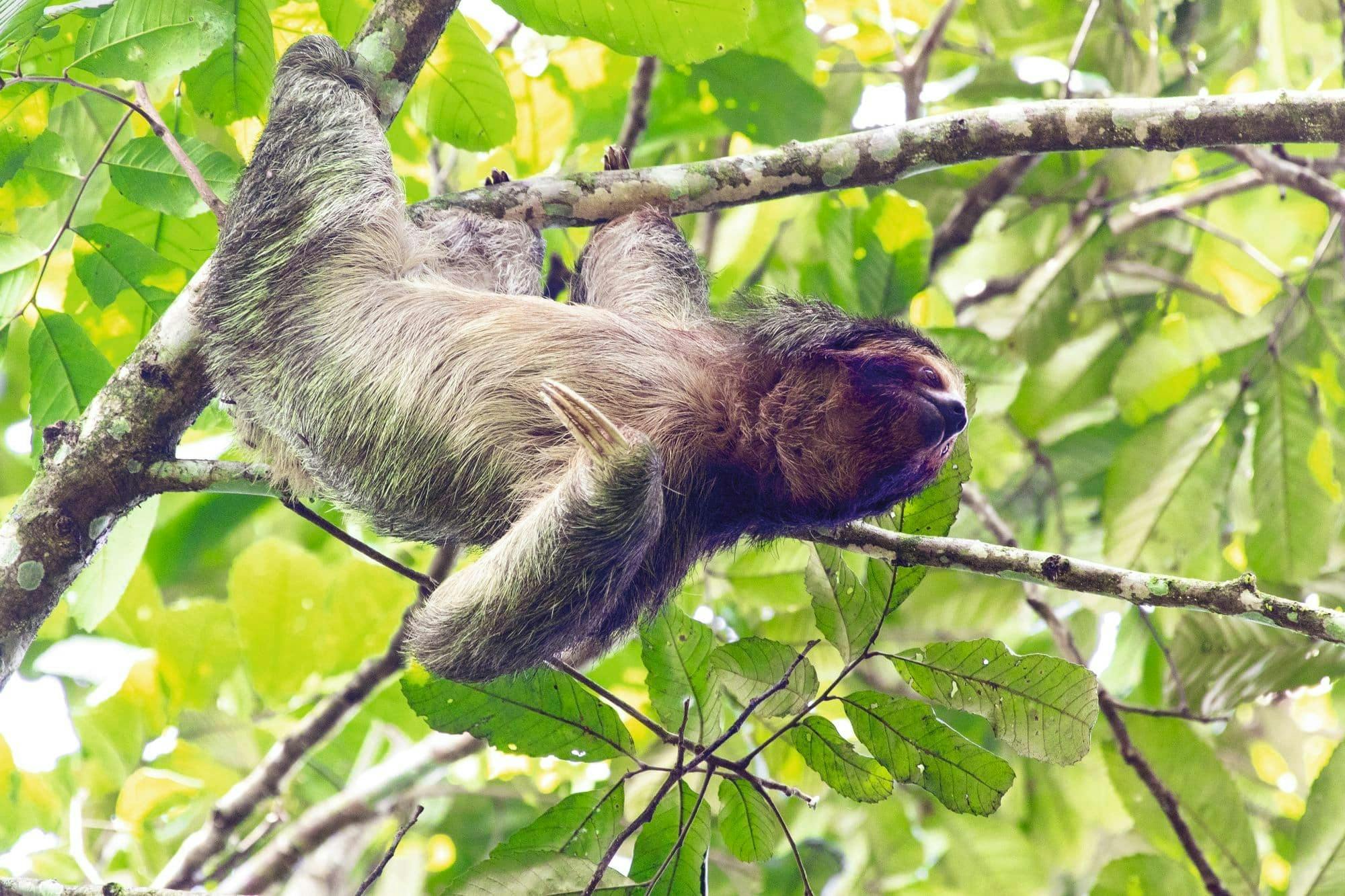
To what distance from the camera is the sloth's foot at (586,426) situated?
11.0 feet

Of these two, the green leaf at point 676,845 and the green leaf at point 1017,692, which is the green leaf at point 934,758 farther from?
the green leaf at point 676,845

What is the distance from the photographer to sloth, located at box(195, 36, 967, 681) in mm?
3955

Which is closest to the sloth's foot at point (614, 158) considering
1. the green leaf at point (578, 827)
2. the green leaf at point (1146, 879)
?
the green leaf at point (578, 827)

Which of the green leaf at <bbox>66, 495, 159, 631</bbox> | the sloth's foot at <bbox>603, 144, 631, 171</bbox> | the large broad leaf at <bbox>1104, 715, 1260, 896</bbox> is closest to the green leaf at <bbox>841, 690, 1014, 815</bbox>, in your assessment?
the large broad leaf at <bbox>1104, 715, 1260, 896</bbox>

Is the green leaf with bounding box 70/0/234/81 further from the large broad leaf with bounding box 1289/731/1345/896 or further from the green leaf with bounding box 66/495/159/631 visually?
the large broad leaf with bounding box 1289/731/1345/896

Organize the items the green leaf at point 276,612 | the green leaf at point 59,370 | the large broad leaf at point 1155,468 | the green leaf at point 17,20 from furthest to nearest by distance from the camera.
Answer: the large broad leaf at point 1155,468
the green leaf at point 276,612
the green leaf at point 59,370
the green leaf at point 17,20

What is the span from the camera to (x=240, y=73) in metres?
4.63

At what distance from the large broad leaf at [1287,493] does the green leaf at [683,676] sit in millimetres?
3546

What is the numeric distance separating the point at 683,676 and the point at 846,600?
2.14 ft

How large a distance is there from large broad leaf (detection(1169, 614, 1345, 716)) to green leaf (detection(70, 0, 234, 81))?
4.99 metres

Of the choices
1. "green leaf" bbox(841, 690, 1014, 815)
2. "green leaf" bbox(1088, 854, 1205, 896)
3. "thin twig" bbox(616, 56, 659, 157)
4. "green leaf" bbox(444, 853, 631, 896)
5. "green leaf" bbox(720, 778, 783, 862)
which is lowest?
"green leaf" bbox(1088, 854, 1205, 896)

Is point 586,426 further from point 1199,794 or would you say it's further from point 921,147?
point 1199,794

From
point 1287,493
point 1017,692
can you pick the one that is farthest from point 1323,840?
point 1287,493

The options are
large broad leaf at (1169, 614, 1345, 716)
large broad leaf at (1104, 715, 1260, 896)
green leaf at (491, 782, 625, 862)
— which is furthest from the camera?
large broad leaf at (1169, 614, 1345, 716)
